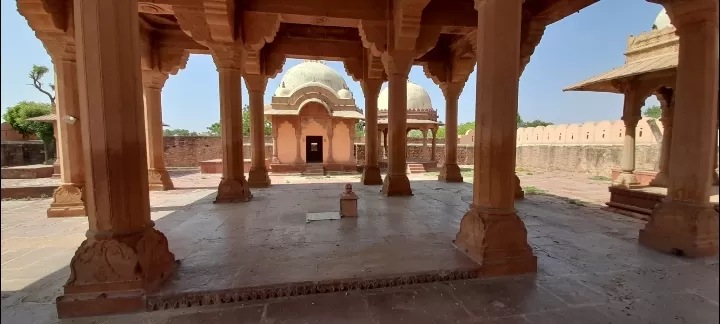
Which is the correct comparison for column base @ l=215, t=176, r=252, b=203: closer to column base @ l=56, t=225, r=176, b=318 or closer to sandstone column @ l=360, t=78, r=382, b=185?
sandstone column @ l=360, t=78, r=382, b=185

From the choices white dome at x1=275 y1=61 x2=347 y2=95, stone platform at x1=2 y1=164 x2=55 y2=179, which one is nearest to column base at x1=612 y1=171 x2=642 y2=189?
white dome at x1=275 y1=61 x2=347 y2=95

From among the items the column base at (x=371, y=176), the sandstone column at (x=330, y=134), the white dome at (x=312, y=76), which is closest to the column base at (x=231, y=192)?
the column base at (x=371, y=176)

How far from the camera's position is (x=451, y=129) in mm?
10969

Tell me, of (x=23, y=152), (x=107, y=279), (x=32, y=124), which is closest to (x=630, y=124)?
(x=107, y=279)

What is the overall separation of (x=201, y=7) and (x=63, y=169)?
13.7 ft

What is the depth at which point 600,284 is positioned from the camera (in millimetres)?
3229

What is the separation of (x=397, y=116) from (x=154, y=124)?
7002 millimetres

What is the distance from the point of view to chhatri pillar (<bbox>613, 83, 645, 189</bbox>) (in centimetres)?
1061

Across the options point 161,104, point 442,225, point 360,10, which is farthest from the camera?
point 161,104

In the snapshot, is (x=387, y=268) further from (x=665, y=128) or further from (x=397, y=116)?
(x=665, y=128)

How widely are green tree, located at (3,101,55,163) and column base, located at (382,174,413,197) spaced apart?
3082cm

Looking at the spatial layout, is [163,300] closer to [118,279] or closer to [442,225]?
[118,279]

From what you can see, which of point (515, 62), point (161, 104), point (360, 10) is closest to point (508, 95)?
point (515, 62)

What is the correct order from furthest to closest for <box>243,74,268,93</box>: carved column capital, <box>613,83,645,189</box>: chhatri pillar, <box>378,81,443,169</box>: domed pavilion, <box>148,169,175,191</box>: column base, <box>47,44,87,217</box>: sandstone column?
<box>378,81,443,169</box>: domed pavilion → <box>613,83,645,189</box>: chhatri pillar → <box>243,74,268,93</box>: carved column capital → <box>148,169,175,191</box>: column base → <box>47,44,87,217</box>: sandstone column
